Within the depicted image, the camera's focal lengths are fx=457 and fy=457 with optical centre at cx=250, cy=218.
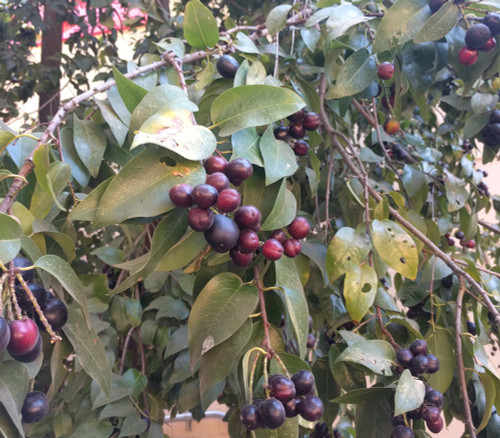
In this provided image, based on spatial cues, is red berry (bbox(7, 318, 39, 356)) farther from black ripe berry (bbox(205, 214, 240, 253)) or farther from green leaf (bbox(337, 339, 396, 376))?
green leaf (bbox(337, 339, 396, 376))

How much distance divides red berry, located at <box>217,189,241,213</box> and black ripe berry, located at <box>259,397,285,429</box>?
179 millimetres

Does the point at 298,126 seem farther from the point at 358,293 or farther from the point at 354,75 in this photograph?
the point at 358,293

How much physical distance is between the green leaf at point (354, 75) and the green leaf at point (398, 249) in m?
0.21

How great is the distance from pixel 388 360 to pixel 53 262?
1.33ft

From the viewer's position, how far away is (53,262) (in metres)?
0.41

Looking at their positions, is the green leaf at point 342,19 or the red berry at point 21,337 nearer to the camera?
the red berry at point 21,337

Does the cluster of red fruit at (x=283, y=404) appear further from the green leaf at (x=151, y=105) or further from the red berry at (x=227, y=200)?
the green leaf at (x=151, y=105)

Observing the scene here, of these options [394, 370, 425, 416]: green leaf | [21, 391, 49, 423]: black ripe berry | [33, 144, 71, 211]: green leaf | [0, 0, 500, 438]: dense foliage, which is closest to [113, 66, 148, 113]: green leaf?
→ [0, 0, 500, 438]: dense foliage

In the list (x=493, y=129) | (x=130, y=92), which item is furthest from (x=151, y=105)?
(x=493, y=129)

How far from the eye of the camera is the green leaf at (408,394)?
0.48 m

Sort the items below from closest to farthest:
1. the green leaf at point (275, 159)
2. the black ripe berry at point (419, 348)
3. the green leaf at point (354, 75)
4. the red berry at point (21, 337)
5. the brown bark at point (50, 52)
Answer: the red berry at point (21, 337)
the green leaf at point (275, 159)
the black ripe berry at point (419, 348)
the green leaf at point (354, 75)
the brown bark at point (50, 52)

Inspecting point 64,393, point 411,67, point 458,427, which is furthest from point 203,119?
point 458,427

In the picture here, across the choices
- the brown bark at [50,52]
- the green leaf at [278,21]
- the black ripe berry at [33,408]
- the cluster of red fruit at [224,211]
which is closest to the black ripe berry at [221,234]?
the cluster of red fruit at [224,211]

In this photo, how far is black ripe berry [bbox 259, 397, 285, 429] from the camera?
41cm
